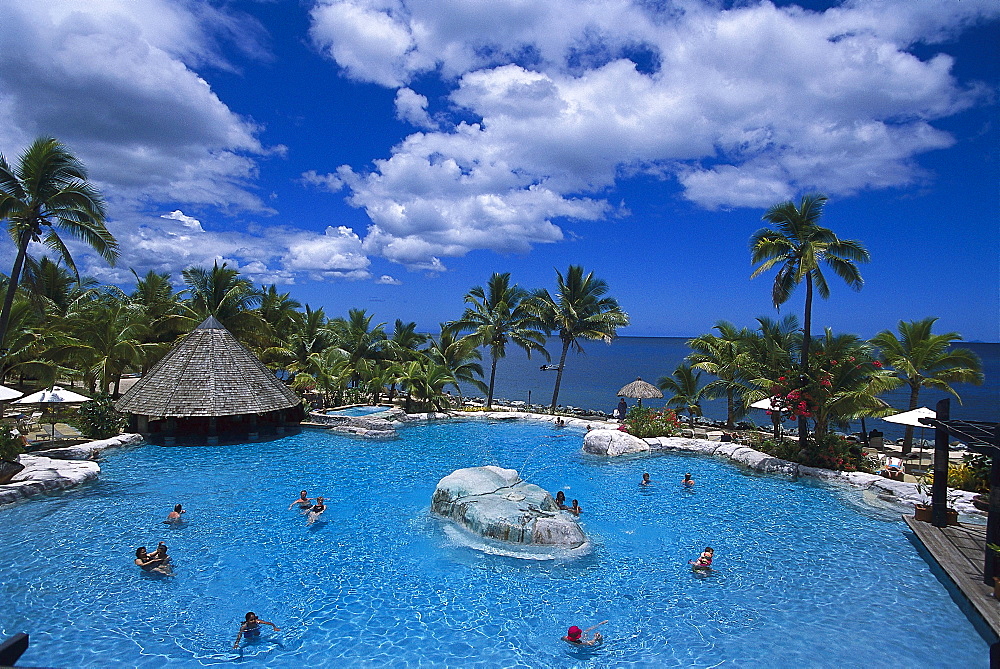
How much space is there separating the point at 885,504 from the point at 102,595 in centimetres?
1789

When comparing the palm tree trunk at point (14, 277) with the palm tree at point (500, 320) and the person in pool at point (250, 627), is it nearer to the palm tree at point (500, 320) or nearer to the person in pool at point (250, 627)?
the person in pool at point (250, 627)

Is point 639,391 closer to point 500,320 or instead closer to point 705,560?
point 500,320

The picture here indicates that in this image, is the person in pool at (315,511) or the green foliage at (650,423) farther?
the green foliage at (650,423)

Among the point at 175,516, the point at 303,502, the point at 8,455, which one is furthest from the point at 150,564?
the point at 8,455

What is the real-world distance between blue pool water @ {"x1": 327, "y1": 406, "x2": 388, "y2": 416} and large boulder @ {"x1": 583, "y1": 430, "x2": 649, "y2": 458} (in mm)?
10192

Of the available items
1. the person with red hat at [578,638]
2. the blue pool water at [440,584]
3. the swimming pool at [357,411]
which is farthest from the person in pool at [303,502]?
the swimming pool at [357,411]

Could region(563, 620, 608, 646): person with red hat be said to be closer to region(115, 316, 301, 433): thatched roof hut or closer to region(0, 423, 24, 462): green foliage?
region(0, 423, 24, 462): green foliage

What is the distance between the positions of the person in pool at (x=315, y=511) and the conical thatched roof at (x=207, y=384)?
26.3ft

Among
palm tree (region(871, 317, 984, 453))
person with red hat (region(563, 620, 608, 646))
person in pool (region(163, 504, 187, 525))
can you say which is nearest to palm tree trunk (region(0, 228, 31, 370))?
person in pool (region(163, 504, 187, 525))

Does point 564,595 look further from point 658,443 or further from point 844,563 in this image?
point 658,443

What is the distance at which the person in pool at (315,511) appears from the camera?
41.1 feet

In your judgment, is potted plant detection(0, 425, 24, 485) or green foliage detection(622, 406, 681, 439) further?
green foliage detection(622, 406, 681, 439)

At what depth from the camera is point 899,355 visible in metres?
19.1

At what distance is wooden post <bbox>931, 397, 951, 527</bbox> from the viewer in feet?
37.8
